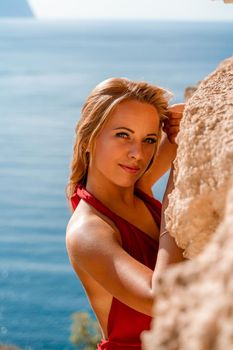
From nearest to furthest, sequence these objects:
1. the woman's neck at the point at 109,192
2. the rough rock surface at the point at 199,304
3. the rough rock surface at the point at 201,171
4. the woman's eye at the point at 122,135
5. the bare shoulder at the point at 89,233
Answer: the rough rock surface at the point at 199,304
the rough rock surface at the point at 201,171
the bare shoulder at the point at 89,233
the woman's eye at the point at 122,135
the woman's neck at the point at 109,192

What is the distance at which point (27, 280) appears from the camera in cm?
2619

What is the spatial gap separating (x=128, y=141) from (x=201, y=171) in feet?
3.45

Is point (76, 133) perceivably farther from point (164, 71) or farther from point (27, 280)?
point (164, 71)

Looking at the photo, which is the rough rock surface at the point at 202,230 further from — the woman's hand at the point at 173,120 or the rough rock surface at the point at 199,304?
the woman's hand at the point at 173,120

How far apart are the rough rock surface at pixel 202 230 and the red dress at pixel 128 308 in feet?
2.68

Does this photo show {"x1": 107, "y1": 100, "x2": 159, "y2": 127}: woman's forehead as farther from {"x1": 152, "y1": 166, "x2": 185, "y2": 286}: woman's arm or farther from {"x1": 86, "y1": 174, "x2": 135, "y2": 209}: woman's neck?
{"x1": 152, "y1": 166, "x2": 185, "y2": 286}: woman's arm

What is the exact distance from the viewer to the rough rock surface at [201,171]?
4.14 ft

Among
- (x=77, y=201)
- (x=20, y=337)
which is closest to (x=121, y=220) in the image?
(x=77, y=201)

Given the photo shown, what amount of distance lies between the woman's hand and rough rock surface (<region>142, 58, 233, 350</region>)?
61cm

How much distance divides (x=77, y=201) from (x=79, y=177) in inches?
3.7

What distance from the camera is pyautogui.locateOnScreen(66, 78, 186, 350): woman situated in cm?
230

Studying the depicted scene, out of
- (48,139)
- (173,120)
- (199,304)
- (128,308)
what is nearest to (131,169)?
(173,120)

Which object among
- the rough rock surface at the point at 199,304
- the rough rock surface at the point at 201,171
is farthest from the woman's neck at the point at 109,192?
the rough rock surface at the point at 199,304

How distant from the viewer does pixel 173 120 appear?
239 centimetres
